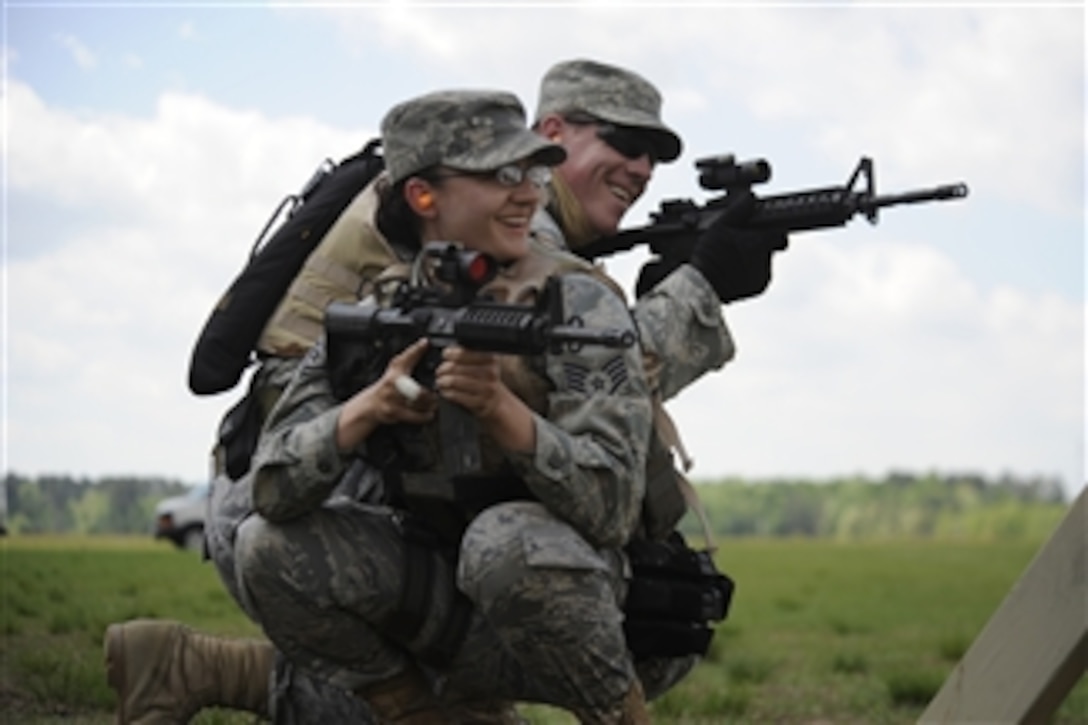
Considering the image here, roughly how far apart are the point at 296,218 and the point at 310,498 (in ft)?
3.64

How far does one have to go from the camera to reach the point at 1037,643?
154 inches

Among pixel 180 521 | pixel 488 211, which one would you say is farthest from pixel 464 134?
pixel 180 521

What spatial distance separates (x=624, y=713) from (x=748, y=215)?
78.1 inches

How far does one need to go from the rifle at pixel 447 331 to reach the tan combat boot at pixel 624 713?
0.62 meters

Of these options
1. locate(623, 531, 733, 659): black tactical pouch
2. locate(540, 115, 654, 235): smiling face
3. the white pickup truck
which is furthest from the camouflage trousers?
the white pickup truck

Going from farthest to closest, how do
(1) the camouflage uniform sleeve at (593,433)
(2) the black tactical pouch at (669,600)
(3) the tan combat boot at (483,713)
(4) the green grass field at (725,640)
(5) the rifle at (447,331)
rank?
(4) the green grass field at (725,640), (2) the black tactical pouch at (669,600), (3) the tan combat boot at (483,713), (1) the camouflage uniform sleeve at (593,433), (5) the rifle at (447,331)

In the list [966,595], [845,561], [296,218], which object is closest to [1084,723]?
[296,218]

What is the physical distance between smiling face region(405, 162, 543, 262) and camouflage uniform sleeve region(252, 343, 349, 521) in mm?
516

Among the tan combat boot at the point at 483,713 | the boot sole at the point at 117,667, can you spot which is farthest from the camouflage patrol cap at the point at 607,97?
the boot sole at the point at 117,667

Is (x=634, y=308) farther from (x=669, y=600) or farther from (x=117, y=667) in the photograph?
(x=117, y=667)

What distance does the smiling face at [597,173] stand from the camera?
5566mm

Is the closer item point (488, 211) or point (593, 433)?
point (593, 433)

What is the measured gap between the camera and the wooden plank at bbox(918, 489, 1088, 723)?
3.85m

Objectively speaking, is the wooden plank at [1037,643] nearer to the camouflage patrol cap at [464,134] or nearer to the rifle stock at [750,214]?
the camouflage patrol cap at [464,134]
